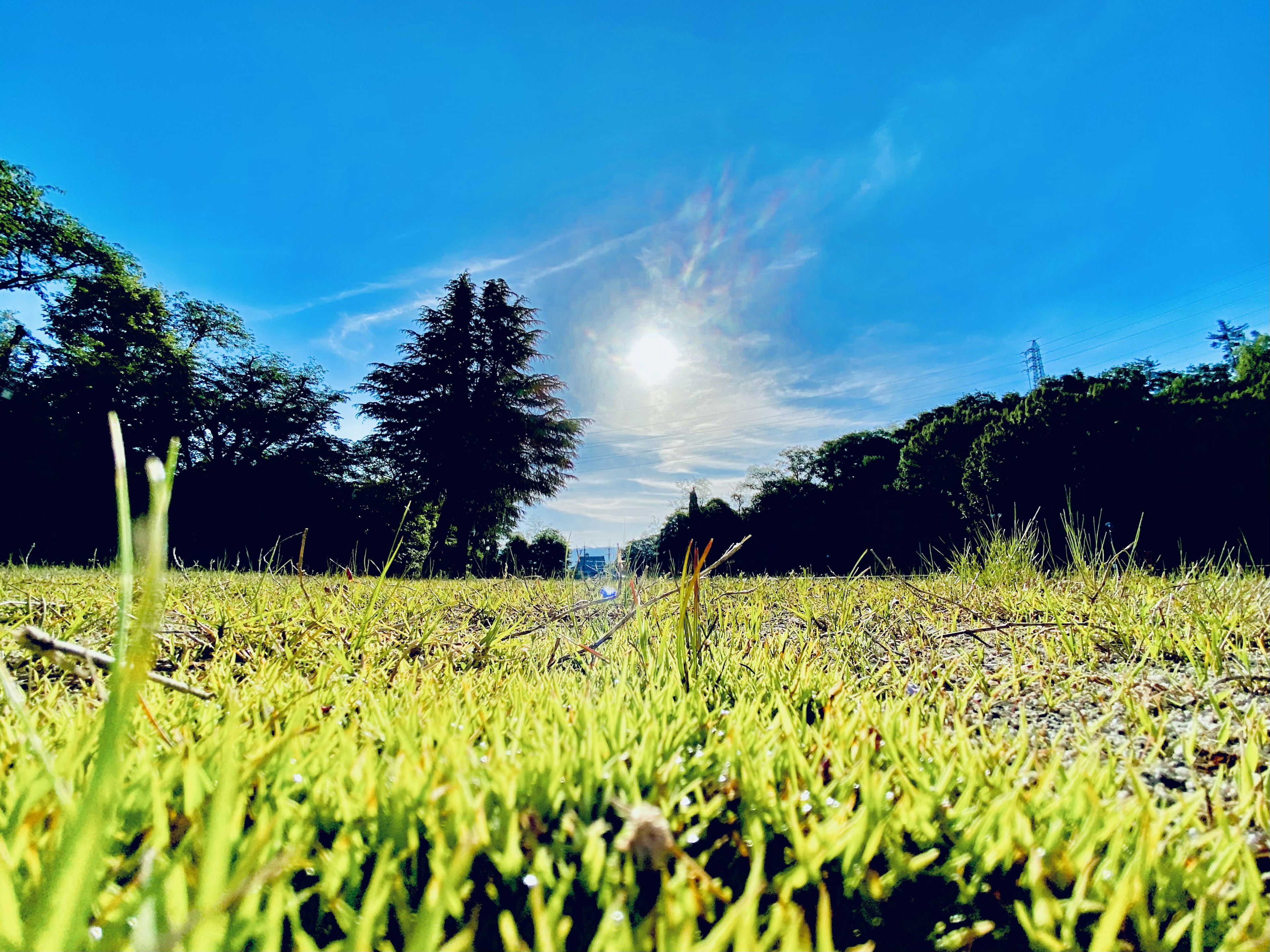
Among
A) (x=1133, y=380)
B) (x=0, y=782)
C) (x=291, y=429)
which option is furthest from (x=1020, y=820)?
(x=291, y=429)

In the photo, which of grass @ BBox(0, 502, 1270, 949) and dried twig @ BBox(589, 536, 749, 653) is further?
dried twig @ BBox(589, 536, 749, 653)


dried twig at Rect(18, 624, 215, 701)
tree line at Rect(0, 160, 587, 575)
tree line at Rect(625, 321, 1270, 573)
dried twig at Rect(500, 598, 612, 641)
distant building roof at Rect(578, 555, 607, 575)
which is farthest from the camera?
tree line at Rect(0, 160, 587, 575)

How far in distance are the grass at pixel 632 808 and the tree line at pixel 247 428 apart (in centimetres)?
1200

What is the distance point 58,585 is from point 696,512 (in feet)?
62.1

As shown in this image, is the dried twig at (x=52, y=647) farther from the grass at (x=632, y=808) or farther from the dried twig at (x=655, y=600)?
the dried twig at (x=655, y=600)

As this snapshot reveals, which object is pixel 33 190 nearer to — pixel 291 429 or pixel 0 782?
pixel 291 429

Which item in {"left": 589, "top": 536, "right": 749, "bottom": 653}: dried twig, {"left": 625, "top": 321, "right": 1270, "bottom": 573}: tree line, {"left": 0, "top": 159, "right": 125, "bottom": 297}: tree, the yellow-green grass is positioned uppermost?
{"left": 0, "top": 159, "right": 125, "bottom": 297}: tree

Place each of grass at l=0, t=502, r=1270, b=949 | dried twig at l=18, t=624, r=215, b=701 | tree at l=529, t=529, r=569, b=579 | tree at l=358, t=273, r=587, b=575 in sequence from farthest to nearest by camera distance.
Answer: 1. tree at l=358, t=273, r=587, b=575
2. tree at l=529, t=529, r=569, b=579
3. dried twig at l=18, t=624, r=215, b=701
4. grass at l=0, t=502, r=1270, b=949

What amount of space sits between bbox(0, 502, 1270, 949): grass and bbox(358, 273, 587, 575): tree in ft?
61.1

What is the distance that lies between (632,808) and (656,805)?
0.85 ft

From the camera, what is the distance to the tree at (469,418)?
19625 mm

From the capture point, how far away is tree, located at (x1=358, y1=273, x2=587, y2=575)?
19.6 metres

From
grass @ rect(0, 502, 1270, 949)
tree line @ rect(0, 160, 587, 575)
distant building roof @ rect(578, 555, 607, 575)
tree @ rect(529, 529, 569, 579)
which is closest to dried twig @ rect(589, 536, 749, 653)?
grass @ rect(0, 502, 1270, 949)

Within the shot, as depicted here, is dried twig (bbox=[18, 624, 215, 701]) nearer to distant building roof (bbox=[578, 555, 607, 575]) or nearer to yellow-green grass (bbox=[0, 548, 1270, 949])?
yellow-green grass (bbox=[0, 548, 1270, 949])
